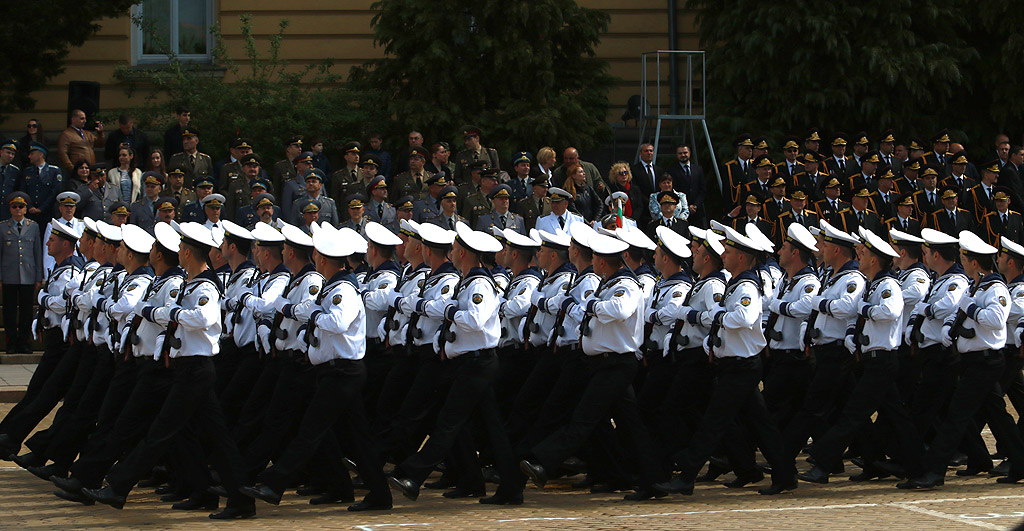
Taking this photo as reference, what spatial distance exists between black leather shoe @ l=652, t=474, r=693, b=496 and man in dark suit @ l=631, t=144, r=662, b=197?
348 inches

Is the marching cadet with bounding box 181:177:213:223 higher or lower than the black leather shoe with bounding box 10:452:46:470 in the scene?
higher

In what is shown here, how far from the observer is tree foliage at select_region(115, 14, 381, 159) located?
1942 centimetres


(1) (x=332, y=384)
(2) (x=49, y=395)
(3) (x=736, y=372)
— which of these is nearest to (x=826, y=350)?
(3) (x=736, y=372)

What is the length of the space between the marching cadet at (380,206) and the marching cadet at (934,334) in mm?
6454

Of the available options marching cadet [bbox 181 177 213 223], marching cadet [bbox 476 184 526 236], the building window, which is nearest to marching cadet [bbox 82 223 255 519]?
marching cadet [bbox 476 184 526 236]

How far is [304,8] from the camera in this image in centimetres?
2233

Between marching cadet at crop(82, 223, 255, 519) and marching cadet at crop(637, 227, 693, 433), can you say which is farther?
marching cadet at crop(637, 227, 693, 433)

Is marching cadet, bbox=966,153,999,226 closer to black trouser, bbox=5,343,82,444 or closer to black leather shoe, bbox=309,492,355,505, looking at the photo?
black leather shoe, bbox=309,492,355,505

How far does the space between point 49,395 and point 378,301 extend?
100.0 inches

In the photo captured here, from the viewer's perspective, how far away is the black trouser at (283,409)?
9289 mm

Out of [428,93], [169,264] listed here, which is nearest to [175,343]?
[169,264]

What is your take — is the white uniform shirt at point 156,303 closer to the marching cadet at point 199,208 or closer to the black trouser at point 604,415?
the black trouser at point 604,415

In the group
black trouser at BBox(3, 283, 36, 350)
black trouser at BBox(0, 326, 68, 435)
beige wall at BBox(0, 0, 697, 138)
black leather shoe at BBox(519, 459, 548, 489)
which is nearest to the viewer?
black leather shoe at BBox(519, 459, 548, 489)

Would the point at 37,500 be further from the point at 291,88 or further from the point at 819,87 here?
the point at 819,87
